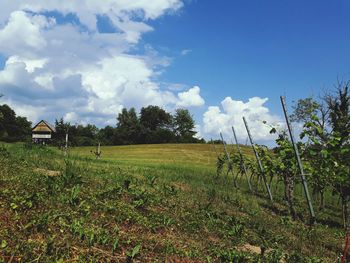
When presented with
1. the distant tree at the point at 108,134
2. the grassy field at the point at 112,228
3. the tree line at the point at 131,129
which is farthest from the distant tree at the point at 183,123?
the grassy field at the point at 112,228

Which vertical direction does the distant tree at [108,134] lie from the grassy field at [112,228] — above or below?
above

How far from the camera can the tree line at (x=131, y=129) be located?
9083 cm

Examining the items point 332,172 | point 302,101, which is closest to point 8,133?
point 302,101

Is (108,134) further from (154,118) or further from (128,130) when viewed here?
(154,118)

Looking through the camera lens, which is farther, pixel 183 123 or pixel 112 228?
pixel 183 123

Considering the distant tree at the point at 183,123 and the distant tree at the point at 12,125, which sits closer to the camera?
the distant tree at the point at 12,125

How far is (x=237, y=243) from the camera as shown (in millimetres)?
7418

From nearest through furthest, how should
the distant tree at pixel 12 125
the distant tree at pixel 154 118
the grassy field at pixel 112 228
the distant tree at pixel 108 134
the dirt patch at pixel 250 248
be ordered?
1. the grassy field at pixel 112 228
2. the dirt patch at pixel 250 248
3. the distant tree at pixel 12 125
4. the distant tree at pixel 108 134
5. the distant tree at pixel 154 118

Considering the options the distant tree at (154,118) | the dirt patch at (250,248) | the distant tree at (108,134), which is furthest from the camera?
the distant tree at (154,118)

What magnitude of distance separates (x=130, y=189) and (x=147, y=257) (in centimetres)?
367

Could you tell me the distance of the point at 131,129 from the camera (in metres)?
118

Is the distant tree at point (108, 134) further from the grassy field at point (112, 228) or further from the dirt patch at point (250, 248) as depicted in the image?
the dirt patch at point (250, 248)

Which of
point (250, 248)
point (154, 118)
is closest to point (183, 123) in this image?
point (154, 118)

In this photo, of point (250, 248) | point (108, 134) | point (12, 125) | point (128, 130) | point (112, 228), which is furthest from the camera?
point (108, 134)
